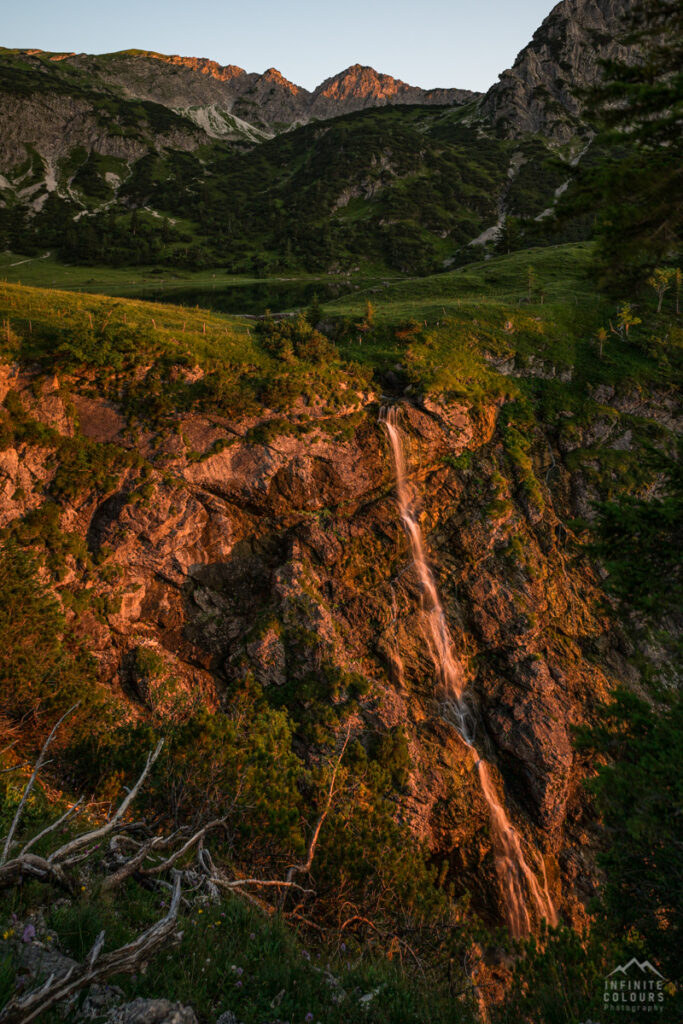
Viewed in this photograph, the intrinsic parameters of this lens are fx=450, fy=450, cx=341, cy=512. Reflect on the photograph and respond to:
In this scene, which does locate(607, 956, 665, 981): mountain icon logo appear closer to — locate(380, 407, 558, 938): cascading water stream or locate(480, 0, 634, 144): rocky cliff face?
locate(380, 407, 558, 938): cascading water stream

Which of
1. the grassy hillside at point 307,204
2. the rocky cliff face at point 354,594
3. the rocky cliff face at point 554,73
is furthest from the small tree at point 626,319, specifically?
the rocky cliff face at point 554,73

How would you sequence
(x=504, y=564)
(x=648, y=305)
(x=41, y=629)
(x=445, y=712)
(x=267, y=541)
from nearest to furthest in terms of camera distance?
(x=41, y=629), (x=445, y=712), (x=267, y=541), (x=504, y=564), (x=648, y=305)

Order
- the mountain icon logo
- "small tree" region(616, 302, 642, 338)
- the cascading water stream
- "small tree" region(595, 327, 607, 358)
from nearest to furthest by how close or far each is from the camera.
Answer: the mountain icon logo < the cascading water stream < "small tree" region(595, 327, 607, 358) < "small tree" region(616, 302, 642, 338)

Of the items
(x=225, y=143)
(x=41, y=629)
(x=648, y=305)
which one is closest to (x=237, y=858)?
(x=41, y=629)

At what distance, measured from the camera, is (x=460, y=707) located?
2303cm

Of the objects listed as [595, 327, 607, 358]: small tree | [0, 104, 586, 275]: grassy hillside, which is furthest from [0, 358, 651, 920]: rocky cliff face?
[0, 104, 586, 275]: grassy hillside

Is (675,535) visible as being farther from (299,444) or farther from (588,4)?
(588,4)

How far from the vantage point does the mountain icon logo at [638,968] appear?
23.4 ft

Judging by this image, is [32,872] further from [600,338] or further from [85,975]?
[600,338]

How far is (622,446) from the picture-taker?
32969 millimetres

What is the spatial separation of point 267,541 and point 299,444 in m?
5.85
